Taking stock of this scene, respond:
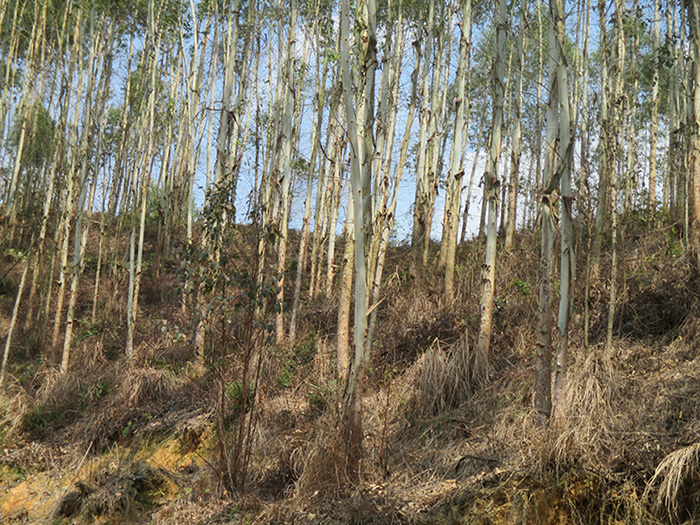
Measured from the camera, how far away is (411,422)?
22.0 ft

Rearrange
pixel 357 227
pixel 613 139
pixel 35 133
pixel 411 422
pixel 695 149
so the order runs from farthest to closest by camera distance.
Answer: pixel 35 133
pixel 695 149
pixel 613 139
pixel 411 422
pixel 357 227

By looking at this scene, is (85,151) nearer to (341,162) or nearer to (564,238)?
Answer: (341,162)

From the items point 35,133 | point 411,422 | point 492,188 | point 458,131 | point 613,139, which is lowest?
point 411,422

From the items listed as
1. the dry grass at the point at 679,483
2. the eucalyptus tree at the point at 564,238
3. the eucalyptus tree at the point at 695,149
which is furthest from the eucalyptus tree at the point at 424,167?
the dry grass at the point at 679,483

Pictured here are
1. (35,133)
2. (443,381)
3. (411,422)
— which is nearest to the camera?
(411,422)

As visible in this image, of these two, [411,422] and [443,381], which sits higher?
[443,381]

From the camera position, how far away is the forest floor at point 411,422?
13.9ft

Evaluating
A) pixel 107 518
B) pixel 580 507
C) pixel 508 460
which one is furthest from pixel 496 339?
pixel 107 518

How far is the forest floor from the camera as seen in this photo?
13.9 ft

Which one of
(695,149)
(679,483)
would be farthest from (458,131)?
(679,483)

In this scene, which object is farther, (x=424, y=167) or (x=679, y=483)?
(x=424, y=167)

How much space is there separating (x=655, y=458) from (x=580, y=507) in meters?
0.66

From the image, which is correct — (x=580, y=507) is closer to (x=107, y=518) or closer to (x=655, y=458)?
(x=655, y=458)

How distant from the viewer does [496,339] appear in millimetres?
7840
